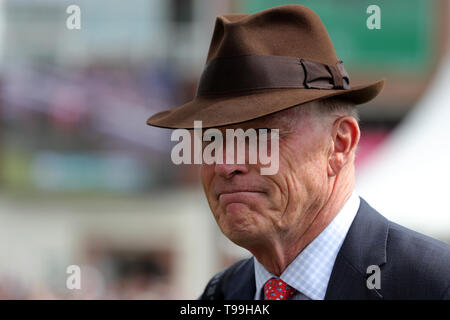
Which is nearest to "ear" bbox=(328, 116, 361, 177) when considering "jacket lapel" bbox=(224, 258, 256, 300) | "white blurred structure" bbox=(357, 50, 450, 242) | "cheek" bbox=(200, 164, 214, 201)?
"cheek" bbox=(200, 164, 214, 201)

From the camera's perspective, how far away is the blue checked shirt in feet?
9.15

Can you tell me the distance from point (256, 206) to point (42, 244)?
13.8 m

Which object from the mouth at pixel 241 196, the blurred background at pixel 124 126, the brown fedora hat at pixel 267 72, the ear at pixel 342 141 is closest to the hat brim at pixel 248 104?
the brown fedora hat at pixel 267 72

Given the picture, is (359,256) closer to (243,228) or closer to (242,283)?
(243,228)

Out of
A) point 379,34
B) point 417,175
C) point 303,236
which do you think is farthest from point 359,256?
point 379,34

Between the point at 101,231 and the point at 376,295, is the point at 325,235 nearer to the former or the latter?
the point at 376,295

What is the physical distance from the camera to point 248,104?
2.74 metres

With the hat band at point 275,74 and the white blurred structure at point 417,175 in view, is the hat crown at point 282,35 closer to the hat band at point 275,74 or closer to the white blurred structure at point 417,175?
the hat band at point 275,74

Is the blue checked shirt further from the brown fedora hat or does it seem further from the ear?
the brown fedora hat

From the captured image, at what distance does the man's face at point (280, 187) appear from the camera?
276 cm

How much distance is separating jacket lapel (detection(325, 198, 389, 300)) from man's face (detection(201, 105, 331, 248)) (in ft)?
0.58

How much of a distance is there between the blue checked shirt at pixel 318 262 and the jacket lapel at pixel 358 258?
3 cm

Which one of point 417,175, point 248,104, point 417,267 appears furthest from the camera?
point 417,175

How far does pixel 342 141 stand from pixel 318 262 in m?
0.45
